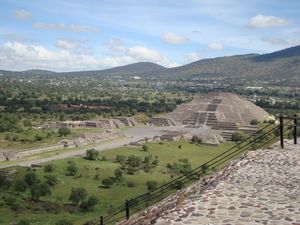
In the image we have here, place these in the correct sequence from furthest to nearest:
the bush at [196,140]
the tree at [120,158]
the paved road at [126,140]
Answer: the bush at [196,140], the tree at [120,158], the paved road at [126,140]

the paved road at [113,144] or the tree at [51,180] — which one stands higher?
the tree at [51,180]

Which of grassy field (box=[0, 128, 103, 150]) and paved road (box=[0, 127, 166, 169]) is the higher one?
grassy field (box=[0, 128, 103, 150])

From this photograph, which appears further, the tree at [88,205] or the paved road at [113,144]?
the paved road at [113,144]

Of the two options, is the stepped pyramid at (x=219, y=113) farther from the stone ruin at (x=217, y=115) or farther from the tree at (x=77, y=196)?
the tree at (x=77, y=196)

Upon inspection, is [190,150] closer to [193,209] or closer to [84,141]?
[84,141]

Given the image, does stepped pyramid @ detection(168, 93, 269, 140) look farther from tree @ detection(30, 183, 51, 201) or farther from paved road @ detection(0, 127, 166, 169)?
tree @ detection(30, 183, 51, 201)

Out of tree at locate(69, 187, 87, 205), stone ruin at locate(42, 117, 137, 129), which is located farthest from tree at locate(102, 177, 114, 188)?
stone ruin at locate(42, 117, 137, 129)

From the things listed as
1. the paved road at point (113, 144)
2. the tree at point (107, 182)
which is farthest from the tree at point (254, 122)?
the tree at point (107, 182)

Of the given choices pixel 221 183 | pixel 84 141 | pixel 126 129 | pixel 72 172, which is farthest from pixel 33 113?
pixel 221 183
